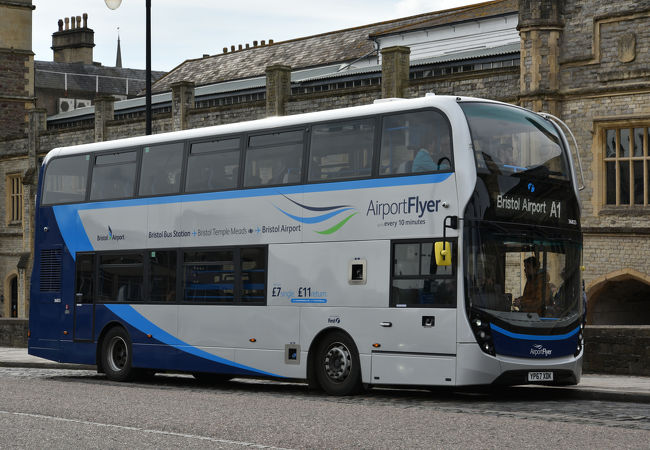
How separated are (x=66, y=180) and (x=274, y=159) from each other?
5360 mm

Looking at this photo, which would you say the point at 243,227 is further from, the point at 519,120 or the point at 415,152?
the point at 519,120

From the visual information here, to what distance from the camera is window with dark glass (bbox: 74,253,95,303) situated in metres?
19.3

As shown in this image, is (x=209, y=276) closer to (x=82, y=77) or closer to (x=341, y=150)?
(x=341, y=150)

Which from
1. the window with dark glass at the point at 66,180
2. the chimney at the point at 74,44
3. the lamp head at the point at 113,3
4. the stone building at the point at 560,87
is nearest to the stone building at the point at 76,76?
the chimney at the point at 74,44

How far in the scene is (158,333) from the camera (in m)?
18.0

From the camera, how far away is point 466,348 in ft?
45.0

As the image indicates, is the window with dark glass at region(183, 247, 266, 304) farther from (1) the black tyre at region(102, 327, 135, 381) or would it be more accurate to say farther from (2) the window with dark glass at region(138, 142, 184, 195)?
(1) the black tyre at region(102, 327, 135, 381)

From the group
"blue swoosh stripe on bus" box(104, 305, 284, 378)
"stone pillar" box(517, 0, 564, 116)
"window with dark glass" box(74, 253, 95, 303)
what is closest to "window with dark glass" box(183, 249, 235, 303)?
"blue swoosh stripe on bus" box(104, 305, 284, 378)

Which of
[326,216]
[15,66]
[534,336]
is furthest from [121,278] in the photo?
[15,66]

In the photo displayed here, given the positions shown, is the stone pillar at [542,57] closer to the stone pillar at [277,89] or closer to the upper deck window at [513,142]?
the stone pillar at [277,89]

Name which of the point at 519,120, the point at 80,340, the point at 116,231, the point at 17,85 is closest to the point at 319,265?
the point at 519,120

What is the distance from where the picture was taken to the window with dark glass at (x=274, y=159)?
1612 cm

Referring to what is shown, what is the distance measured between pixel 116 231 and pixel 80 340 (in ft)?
7.17

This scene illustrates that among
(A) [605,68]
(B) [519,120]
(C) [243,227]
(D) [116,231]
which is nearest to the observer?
(B) [519,120]
